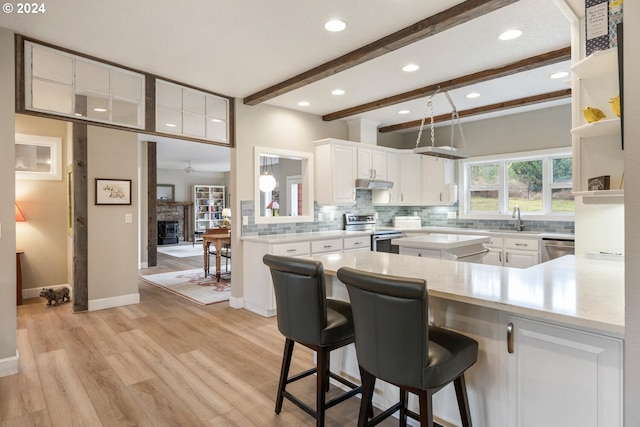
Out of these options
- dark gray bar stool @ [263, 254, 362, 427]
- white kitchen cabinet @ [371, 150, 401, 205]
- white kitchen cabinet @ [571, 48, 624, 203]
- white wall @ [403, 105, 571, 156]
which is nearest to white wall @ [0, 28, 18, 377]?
dark gray bar stool @ [263, 254, 362, 427]

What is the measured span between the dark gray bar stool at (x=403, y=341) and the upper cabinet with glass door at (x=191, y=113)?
3.14m

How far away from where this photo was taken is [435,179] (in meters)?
5.96

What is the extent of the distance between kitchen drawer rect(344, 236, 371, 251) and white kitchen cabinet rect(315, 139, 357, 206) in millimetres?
624

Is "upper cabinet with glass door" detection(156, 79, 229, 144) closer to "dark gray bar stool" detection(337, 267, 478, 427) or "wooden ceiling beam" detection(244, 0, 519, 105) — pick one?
"wooden ceiling beam" detection(244, 0, 519, 105)

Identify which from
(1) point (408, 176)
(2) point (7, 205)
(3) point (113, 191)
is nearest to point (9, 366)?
(2) point (7, 205)

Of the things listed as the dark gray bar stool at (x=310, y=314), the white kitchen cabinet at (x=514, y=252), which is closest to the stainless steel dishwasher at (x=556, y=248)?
the white kitchen cabinet at (x=514, y=252)

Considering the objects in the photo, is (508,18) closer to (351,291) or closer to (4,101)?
(351,291)

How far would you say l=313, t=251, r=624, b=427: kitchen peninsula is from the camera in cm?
135

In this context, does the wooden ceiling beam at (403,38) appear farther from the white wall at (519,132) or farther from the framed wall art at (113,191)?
the white wall at (519,132)

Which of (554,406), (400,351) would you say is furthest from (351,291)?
(554,406)

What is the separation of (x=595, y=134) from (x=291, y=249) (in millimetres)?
2994

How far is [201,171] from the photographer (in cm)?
1334

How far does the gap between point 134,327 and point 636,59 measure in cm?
441

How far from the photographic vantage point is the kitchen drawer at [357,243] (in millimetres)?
4754
